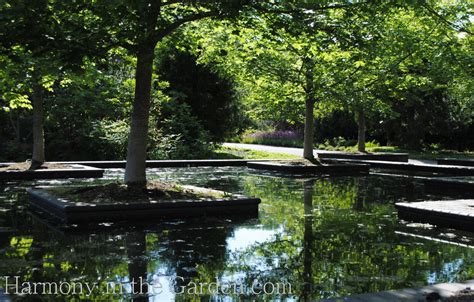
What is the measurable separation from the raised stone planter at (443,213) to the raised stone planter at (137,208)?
9.31 ft

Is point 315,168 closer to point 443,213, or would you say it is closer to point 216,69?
point 216,69

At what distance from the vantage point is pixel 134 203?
9984mm

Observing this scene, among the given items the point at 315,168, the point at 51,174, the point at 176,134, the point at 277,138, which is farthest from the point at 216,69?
the point at 277,138

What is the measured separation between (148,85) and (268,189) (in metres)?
5.26

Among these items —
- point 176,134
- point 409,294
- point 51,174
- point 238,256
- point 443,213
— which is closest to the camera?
point 409,294

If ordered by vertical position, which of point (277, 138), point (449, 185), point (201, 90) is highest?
point (201, 90)

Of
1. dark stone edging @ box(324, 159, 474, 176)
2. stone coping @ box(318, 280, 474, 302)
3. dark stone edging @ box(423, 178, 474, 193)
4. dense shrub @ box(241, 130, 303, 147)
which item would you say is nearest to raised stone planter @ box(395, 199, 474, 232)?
dark stone edging @ box(423, 178, 474, 193)

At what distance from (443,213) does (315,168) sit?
1008cm

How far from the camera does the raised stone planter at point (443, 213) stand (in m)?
9.43

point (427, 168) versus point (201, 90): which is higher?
point (201, 90)

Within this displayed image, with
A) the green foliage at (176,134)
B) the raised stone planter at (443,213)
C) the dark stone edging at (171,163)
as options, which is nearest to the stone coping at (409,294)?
the raised stone planter at (443,213)

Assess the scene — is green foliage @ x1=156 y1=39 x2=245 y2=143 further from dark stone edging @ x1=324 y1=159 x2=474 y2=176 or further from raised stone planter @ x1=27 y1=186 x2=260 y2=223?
raised stone planter @ x1=27 y1=186 x2=260 y2=223

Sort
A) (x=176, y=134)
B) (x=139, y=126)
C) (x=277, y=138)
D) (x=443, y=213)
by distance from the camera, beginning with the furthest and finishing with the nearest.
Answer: (x=277, y=138) < (x=176, y=134) < (x=139, y=126) < (x=443, y=213)

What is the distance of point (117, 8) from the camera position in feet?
28.7
